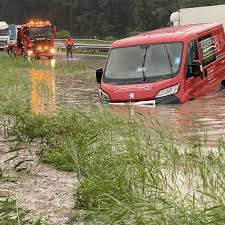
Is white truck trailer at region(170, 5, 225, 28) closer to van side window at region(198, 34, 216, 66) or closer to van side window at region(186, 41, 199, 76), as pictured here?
van side window at region(198, 34, 216, 66)

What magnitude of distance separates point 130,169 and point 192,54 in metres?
6.68

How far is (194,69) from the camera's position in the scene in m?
11.0

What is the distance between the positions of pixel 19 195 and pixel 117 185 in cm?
91

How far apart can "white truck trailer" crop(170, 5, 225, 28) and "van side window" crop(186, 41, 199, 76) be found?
9.69 metres

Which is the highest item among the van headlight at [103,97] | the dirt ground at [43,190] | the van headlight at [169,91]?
the dirt ground at [43,190]

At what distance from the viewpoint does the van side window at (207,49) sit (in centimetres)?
A: 1180

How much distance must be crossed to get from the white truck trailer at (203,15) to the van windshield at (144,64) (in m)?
10.2

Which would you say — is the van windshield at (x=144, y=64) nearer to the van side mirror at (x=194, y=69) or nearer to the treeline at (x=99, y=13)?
the van side mirror at (x=194, y=69)

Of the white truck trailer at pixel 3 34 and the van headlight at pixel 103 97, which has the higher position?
the van headlight at pixel 103 97

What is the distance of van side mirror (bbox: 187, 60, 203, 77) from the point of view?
35.9 ft

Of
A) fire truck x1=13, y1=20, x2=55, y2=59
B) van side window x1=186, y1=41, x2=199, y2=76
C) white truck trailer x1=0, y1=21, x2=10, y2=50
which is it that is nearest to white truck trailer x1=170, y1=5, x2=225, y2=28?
van side window x1=186, y1=41, x2=199, y2=76

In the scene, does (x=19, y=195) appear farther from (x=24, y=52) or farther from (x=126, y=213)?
(x=24, y=52)

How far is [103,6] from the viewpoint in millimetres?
85250

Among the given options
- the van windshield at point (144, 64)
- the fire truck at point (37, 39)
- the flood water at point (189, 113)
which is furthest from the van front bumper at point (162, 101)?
the fire truck at point (37, 39)
